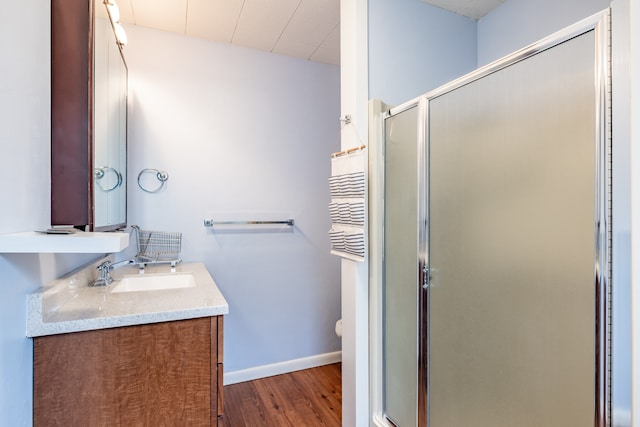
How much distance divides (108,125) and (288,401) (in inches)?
75.8

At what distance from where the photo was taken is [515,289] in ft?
3.43

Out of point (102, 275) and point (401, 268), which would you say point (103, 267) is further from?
point (401, 268)

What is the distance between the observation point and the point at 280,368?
8.23 ft

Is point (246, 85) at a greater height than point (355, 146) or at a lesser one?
greater

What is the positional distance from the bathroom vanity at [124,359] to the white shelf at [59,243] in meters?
0.27

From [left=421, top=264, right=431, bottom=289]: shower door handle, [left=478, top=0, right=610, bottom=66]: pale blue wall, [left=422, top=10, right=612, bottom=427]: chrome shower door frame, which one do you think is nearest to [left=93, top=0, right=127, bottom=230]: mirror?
[left=421, top=264, right=431, bottom=289]: shower door handle

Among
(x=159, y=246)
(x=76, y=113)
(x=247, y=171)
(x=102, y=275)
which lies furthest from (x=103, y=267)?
(x=247, y=171)

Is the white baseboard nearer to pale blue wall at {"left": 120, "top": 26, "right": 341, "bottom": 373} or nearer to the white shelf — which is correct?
pale blue wall at {"left": 120, "top": 26, "right": 341, "bottom": 373}

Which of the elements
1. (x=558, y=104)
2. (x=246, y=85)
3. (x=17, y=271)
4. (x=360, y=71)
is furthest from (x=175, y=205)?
(x=558, y=104)

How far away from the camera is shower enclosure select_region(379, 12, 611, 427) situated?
2.82ft

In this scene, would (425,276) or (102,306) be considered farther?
(425,276)

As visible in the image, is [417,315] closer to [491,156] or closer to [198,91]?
[491,156]

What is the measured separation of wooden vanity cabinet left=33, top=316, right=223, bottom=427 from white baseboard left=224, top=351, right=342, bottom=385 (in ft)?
4.24

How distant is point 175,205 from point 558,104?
2.15 meters
